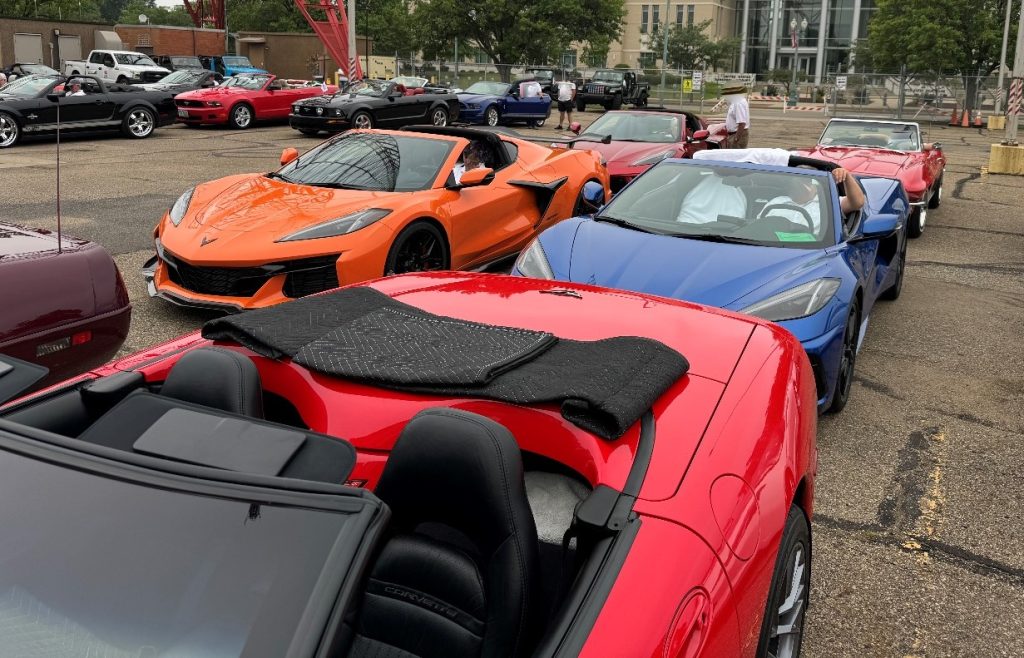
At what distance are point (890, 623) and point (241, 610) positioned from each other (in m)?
2.49

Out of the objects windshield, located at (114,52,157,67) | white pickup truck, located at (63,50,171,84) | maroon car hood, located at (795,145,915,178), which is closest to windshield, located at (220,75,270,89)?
white pickup truck, located at (63,50,171,84)

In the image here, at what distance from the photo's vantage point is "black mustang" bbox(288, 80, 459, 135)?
2005 cm

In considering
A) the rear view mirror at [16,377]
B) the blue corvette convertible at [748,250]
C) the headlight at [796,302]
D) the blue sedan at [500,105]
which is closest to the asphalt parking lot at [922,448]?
the blue corvette convertible at [748,250]

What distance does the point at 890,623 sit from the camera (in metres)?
3.21

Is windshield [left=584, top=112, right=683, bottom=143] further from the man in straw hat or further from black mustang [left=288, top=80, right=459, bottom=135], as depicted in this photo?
black mustang [left=288, top=80, right=459, bottom=135]

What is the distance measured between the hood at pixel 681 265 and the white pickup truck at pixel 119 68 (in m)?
28.1

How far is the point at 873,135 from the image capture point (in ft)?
40.9

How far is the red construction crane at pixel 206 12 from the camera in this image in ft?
198

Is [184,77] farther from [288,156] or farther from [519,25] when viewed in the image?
[519,25]

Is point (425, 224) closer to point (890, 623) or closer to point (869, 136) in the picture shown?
point (890, 623)

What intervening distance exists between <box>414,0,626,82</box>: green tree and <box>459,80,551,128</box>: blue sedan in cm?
2291

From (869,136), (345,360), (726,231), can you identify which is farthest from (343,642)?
(869,136)

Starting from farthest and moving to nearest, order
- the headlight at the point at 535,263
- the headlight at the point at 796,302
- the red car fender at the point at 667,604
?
the headlight at the point at 535,263
the headlight at the point at 796,302
the red car fender at the point at 667,604

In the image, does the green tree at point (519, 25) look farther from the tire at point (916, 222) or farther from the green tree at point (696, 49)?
the tire at point (916, 222)
